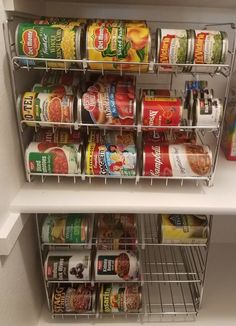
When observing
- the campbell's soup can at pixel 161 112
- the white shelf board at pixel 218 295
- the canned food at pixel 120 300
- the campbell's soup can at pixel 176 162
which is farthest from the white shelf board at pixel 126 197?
the white shelf board at pixel 218 295

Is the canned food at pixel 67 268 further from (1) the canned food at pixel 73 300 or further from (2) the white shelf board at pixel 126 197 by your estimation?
(2) the white shelf board at pixel 126 197

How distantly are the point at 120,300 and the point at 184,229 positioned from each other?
1.03ft

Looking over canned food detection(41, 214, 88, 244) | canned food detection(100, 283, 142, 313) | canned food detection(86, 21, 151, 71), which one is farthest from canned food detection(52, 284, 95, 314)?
canned food detection(86, 21, 151, 71)

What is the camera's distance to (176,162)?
85cm

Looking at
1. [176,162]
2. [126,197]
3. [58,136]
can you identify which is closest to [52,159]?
[58,136]

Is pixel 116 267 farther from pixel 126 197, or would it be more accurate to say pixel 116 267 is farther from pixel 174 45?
pixel 174 45

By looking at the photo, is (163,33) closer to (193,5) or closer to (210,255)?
(193,5)

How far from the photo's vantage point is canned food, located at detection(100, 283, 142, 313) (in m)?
1.02

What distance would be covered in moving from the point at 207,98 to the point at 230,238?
34.2 inches

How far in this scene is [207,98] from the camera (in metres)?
0.83

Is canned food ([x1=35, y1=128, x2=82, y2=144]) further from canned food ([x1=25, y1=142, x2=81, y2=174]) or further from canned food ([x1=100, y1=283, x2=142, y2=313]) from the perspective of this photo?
canned food ([x1=100, y1=283, x2=142, y2=313])

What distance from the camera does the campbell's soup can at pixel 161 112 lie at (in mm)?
803

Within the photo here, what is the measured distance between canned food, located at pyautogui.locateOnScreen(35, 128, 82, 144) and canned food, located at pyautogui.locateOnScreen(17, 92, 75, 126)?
10 centimetres

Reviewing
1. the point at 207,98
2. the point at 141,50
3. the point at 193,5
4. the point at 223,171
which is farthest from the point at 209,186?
the point at 193,5
